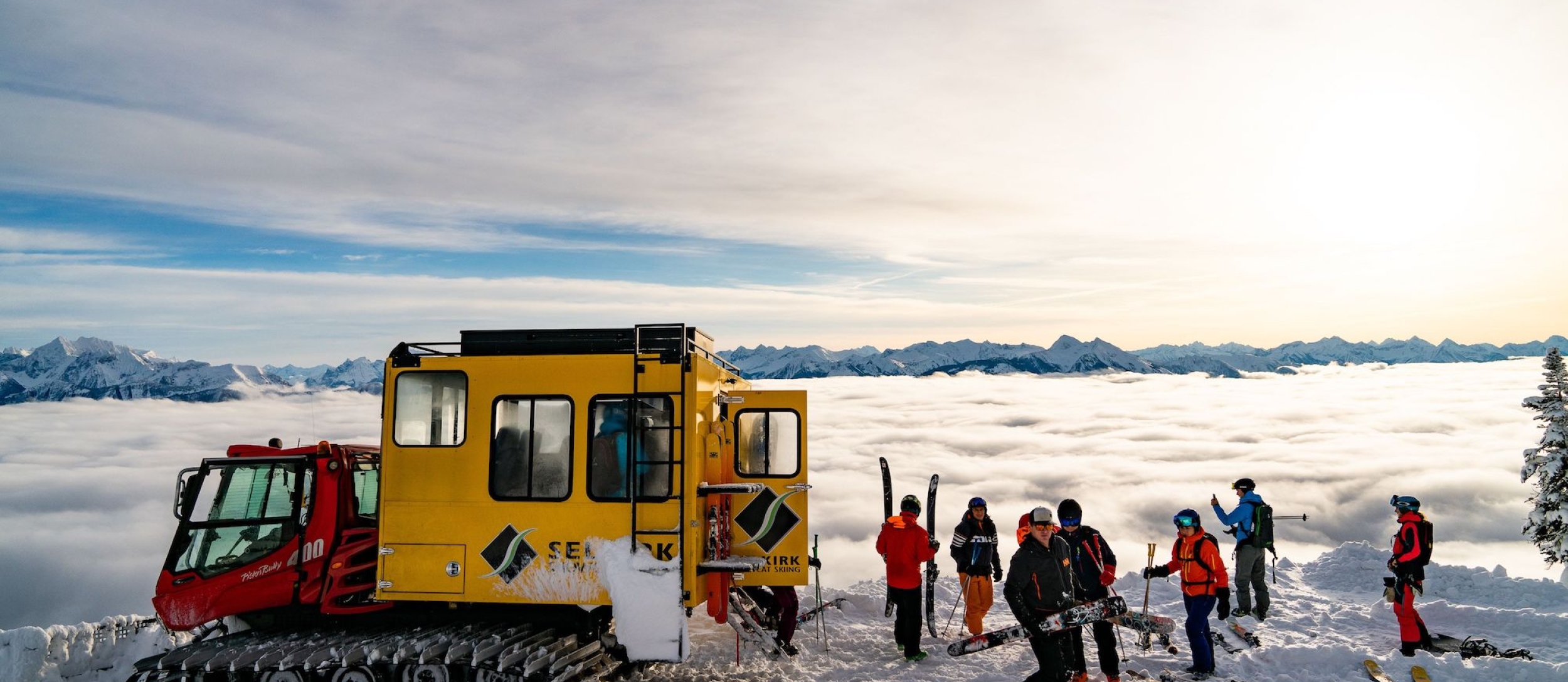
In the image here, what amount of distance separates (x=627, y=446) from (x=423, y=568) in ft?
7.76

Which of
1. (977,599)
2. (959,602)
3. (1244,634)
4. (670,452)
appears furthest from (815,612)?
(1244,634)

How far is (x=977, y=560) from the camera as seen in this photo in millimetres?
10531

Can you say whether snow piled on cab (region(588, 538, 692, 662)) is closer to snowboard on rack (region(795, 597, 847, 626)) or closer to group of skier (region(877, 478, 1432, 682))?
snowboard on rack (region(795, 597, 847, 626))

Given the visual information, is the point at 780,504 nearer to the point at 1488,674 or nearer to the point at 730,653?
the point at 730,653

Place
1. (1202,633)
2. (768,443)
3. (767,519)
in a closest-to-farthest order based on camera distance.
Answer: (1202,633) < (767,519) < (768,443)

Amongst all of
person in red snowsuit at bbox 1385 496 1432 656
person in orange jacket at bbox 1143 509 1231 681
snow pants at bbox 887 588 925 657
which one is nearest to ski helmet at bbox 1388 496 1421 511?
person in red snowsuit at bbox 1385 496 1432 656

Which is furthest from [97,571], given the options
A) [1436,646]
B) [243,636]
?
[1436,646]

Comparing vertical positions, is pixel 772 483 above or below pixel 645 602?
above

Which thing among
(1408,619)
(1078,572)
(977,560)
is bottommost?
(1408,619)

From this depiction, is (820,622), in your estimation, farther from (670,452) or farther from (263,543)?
(263,543)

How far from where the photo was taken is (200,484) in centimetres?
818

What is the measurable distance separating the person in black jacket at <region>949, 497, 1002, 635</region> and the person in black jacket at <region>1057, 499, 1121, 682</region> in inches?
74.3

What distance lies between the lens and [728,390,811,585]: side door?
30.4ft

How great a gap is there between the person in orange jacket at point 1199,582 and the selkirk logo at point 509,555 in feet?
22.2
